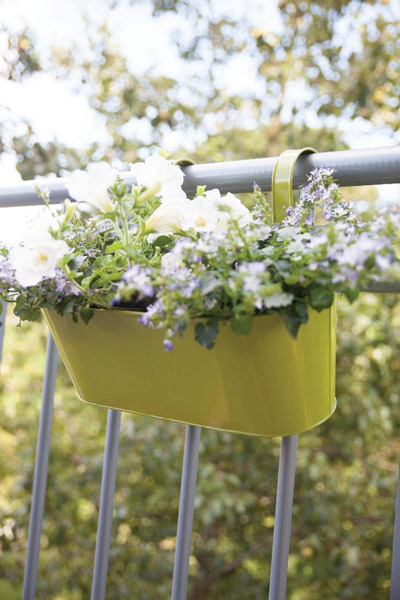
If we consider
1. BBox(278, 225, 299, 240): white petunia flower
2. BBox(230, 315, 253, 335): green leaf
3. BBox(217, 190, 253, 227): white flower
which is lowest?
BBox(230, 315, 253, 335): green leaf

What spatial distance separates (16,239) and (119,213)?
A: 18 cm

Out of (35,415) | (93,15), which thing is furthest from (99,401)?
(93,15)

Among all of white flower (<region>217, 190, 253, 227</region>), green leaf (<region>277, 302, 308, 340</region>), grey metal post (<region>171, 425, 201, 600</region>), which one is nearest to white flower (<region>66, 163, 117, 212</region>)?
white flower (<region>217, 190, 253, 227</region>)

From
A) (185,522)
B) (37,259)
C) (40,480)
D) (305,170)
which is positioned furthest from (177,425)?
(37,259)

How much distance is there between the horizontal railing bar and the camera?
67cm

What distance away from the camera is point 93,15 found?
3850 millimetres

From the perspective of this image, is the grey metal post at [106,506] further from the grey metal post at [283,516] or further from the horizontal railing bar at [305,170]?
the horizontal railing bar at [305,170]

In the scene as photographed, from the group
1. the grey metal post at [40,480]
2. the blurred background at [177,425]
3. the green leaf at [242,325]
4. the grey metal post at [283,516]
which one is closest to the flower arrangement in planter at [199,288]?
the green leaf at [242,325]

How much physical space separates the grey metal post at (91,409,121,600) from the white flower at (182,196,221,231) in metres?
0.40

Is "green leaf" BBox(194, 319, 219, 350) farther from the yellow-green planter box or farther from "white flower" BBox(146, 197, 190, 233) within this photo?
"white flower" BBox(146, 197, 190, 233)

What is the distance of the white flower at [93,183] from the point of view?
569 mm

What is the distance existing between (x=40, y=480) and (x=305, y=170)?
66 centimetres

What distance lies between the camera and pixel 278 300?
0.46 m

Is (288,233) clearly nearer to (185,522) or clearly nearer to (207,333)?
(207,333)
